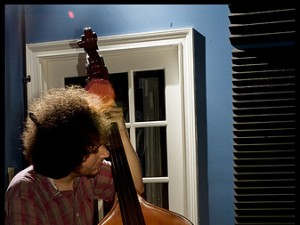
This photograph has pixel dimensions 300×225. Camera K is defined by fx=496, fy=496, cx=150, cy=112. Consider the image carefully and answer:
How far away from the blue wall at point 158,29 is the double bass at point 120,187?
519 millimetres

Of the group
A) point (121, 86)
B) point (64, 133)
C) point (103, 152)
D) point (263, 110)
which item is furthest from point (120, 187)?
point (121, 86)

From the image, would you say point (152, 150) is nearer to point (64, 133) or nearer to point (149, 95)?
point (149, 95)

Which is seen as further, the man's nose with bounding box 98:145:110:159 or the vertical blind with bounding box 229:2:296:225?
the vertical blind with bounding box 229:2:296:225

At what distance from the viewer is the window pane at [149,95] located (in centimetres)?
201

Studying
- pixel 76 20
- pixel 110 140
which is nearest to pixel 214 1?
pixel 110 140

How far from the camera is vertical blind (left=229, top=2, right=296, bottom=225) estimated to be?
150 cm

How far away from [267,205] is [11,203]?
780 mm

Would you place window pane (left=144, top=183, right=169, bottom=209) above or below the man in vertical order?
below

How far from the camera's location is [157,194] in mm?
2012

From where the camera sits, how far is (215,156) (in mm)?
1848

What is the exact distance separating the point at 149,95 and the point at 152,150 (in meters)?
0.23

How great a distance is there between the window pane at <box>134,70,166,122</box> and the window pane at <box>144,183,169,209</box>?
0.89 feet

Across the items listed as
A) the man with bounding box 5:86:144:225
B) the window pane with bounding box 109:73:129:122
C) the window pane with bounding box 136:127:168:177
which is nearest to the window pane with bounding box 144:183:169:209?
the window pane with bounding box 136:127:168:177

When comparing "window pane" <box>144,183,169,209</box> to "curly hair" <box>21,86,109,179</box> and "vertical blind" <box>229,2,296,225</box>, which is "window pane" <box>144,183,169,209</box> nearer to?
"vertical blind" <box>229,2,296,225</box>
